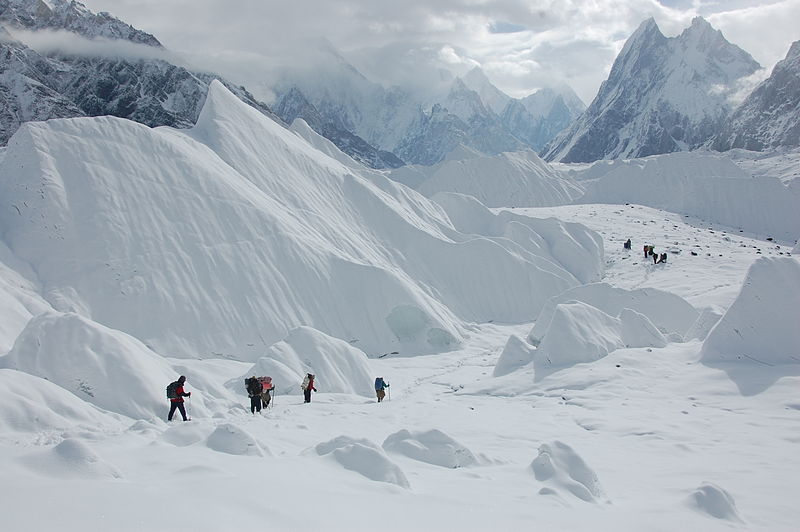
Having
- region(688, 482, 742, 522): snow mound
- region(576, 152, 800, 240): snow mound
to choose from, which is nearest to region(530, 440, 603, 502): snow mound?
region(688, 482, 742, 522): snow mound

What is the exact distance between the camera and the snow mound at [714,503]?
9.06 meters

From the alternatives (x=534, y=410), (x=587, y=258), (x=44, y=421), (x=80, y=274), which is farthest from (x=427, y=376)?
(x=587, y=258)

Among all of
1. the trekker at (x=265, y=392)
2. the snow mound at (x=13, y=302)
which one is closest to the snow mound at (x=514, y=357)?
the trekker at (x=265, y=392)

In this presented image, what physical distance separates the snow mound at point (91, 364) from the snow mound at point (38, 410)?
6.26ft

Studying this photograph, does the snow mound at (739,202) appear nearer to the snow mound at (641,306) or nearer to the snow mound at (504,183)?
the snow mound at (504,183)

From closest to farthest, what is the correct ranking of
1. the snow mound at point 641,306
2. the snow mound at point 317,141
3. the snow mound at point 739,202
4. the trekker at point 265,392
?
the trekker at point 265,392 → the snow mound at point 641,306 → the snow mound at point 317,141 → the snow mound at point 739,202

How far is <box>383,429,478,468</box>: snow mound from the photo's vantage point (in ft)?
36.1

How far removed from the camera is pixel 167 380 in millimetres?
18016

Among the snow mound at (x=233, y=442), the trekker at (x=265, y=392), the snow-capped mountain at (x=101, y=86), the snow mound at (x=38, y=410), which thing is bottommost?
the trekker at (x=265, y=392)

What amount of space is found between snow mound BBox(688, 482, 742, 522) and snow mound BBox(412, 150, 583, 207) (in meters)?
88.6

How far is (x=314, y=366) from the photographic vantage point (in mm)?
24359

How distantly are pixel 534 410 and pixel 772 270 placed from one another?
11.2m

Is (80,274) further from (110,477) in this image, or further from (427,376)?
(110,477)

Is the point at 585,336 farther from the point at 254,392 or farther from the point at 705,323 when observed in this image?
the point at 254,392
